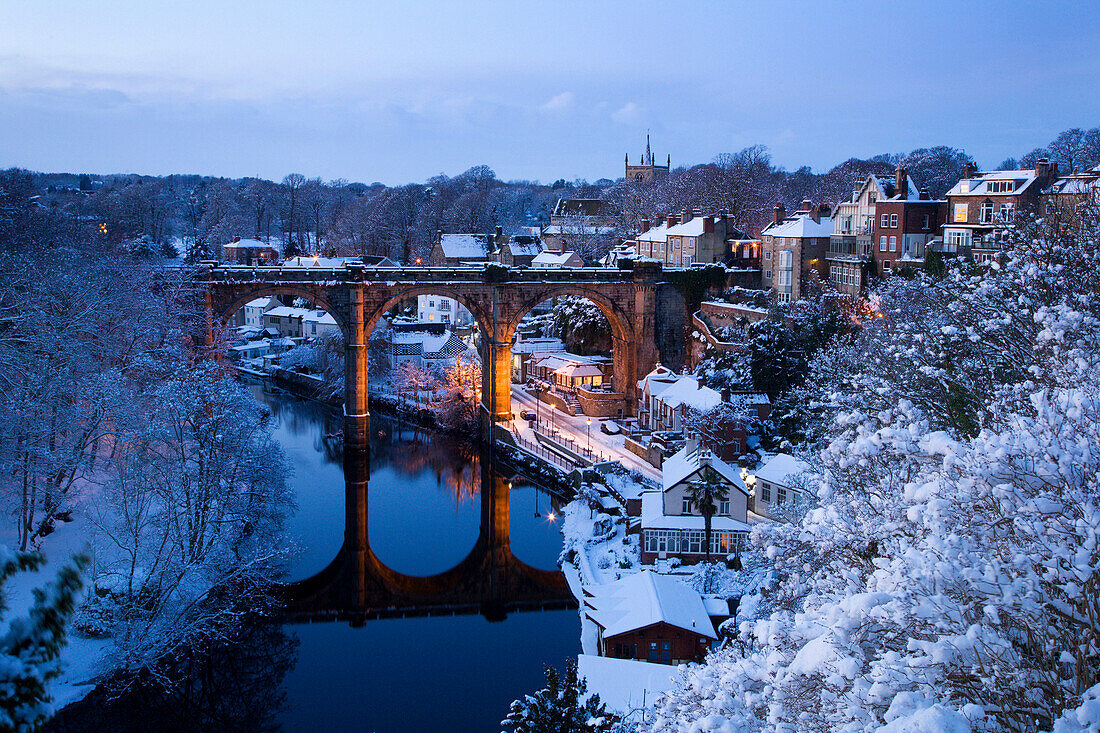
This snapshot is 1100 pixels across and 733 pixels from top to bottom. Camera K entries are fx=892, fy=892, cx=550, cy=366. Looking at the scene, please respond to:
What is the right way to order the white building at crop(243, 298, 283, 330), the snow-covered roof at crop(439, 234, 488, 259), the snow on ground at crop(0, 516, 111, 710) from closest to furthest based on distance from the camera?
the snow on ground at crop(0, 516, 111, 710) → the snow-covered roof at crop(439, 234, 488, 259) → the white building at crop(243, 298, 283, 330)

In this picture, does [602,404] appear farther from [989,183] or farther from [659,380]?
[989,183]

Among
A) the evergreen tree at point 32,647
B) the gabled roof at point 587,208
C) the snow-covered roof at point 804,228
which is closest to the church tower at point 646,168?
the gabled roof at point 587,208

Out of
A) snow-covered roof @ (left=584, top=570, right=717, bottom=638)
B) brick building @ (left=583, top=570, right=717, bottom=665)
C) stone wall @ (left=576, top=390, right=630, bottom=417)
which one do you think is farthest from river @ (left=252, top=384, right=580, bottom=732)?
stone wall @ (left=576, top=390, right=630, bottom=417)

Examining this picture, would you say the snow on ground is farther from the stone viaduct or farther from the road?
the stone viaduct

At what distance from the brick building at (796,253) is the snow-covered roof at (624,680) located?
26.2 m

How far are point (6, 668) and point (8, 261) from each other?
2793 cm

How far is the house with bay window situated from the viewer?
24.6 metres

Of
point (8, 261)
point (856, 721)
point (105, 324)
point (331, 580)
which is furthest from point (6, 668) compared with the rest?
point (105, 324)

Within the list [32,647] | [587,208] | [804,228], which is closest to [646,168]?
[587,208]

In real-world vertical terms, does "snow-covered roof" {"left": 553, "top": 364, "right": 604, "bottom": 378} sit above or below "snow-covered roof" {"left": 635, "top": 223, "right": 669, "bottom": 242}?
below

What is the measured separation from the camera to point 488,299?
40.5 meters

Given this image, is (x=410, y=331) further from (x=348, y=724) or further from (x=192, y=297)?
(x=348, y=724)

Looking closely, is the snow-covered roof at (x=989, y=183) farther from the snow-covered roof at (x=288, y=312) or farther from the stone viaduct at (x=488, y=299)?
the snow-covered roof at (x=288, y=312)

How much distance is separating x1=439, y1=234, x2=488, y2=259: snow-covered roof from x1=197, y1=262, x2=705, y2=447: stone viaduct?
23.7 metres
